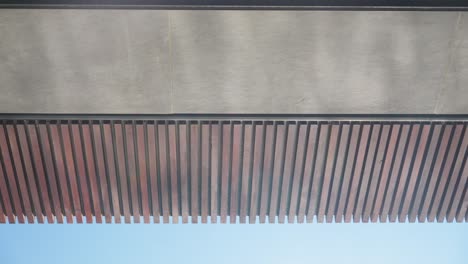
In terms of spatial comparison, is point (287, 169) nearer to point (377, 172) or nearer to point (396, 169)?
point (377, 172)

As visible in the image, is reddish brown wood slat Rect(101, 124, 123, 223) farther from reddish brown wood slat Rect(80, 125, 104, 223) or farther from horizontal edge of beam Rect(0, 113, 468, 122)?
horizontal edge of beam Rect(0, 113, 468, 122)

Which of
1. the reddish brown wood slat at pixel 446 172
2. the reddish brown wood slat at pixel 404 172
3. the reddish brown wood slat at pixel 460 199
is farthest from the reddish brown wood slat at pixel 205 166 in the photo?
the reddish brown wood slat at pixel 460 199

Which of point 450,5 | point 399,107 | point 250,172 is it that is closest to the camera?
point 450,5

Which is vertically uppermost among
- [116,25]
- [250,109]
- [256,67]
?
[116,25]

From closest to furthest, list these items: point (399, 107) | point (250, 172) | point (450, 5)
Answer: point (450, 5) < point (399, 107) < point (250, 172)

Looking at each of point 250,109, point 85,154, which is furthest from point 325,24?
point 85,154

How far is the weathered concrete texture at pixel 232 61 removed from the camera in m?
5.36

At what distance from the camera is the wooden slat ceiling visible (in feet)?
19.0

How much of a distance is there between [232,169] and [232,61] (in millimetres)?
1368

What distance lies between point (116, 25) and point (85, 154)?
1607 mm

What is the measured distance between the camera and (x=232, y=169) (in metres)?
6.09

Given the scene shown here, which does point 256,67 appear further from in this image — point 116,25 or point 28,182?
point 28,182

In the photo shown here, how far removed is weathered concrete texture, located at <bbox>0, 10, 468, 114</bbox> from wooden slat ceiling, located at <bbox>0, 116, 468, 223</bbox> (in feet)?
0.77

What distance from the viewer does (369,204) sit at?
6441mm
